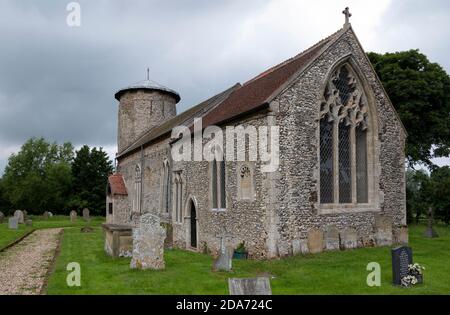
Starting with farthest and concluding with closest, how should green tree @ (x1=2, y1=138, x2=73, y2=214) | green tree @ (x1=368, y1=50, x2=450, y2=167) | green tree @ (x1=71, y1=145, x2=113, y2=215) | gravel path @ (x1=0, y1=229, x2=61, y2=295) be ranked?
green tree @ (x1=2, y1=138, x2=73, y2=214) → green tree @ (x1=71, y1=145, x2=113, y2=215) → green tree @ (x1=368, y1=50, x2=450, y2=167) → gravel path @ (x1=0, y1=229, x2=61, y2=295)

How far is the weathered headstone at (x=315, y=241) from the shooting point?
12.7 meters

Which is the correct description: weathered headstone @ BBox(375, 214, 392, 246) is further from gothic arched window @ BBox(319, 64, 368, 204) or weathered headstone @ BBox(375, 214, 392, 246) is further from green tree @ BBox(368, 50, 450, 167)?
green tree @ BBox(368, 50, 450, 167)

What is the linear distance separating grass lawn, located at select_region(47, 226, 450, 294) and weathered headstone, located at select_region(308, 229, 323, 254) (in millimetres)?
283

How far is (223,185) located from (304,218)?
3.60 metres

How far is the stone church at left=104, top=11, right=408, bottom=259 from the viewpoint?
1252 cm

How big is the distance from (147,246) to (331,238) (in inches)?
242

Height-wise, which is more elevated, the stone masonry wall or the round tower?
the round tower

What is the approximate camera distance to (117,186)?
97.3 ft

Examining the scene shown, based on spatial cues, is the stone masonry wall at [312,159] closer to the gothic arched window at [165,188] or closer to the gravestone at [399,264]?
the gravestone at [399,264]

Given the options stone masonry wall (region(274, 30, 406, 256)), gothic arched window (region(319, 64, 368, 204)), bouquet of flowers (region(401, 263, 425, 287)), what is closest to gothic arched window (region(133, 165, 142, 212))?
gothic arched window (region(319, 64, 368, 204))

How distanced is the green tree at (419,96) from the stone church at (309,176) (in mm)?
10419

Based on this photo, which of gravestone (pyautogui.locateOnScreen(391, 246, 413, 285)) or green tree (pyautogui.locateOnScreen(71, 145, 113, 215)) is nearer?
gravestone (pyautogui.locateOnScreen(391, 246, 413, 285))

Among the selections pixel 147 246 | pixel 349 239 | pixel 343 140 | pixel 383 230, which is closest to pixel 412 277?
pixel 349 239

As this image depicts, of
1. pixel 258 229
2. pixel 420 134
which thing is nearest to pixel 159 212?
pixel 258 229
